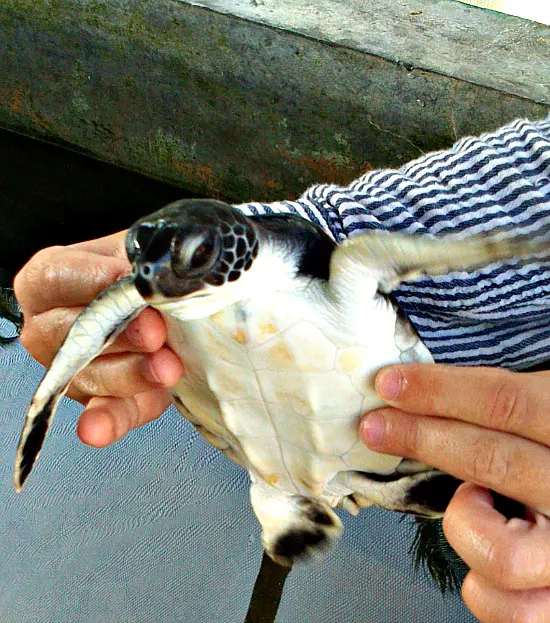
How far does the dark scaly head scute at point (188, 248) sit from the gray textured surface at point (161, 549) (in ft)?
2.59

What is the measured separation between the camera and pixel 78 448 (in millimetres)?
1431

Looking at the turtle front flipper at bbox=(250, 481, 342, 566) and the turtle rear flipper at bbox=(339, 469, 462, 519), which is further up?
the turtle rear flipper at bbox=(339, 469, 462, 519)

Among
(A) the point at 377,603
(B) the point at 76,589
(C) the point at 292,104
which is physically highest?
(C) the point at 292,104

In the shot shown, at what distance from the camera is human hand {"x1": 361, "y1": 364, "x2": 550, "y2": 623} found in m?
0.55

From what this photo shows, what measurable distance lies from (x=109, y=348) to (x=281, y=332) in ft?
0.71

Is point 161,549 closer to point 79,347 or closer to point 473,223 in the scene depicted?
point 79,347

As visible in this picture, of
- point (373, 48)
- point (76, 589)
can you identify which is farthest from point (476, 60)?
point (76, 589)

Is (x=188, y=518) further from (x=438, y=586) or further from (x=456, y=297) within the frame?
(x=456, y=297)

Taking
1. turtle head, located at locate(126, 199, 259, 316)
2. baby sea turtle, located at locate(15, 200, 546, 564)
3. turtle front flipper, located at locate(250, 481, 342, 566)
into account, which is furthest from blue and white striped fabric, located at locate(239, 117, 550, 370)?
turtle front flipper, located at locate(250, 481, 342, 566)

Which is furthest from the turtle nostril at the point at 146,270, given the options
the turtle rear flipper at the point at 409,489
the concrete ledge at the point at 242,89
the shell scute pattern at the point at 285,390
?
the concrete ledge at the point at 242,89

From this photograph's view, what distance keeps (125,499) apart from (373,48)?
43.8 inches

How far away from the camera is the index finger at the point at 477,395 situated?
55cm

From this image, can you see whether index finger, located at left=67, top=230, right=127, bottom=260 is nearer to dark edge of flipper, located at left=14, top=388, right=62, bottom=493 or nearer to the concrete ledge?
dark edge of flipper, located at left=14, top=388, right=62, bottom=493

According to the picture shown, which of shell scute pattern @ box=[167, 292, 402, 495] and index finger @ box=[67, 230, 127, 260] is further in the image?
index finger @ box=[67, 230, 127, 260]
